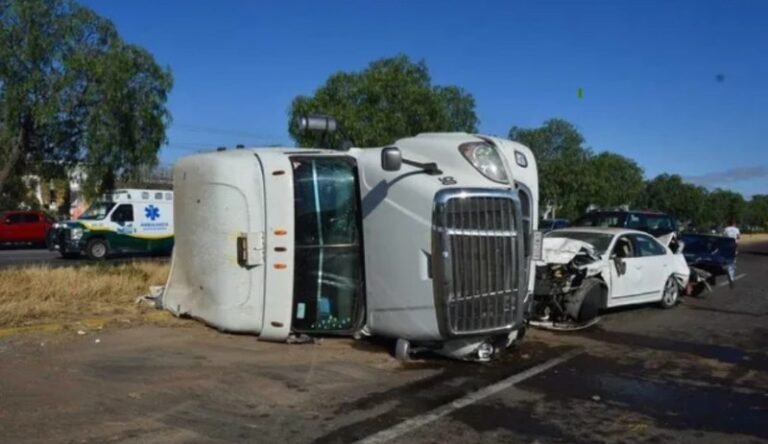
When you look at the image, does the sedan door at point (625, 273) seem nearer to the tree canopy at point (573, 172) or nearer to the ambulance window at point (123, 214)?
the ambulance window at point (123, 214)

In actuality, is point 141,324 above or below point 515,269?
below

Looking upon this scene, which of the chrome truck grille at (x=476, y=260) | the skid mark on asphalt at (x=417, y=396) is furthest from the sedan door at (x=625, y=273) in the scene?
the chrome truck grille at (x=476, y=260)

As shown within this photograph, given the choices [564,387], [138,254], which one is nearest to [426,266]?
[564,387]

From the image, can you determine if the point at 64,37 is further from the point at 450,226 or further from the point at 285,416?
A: the point at 285,416

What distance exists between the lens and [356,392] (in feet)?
21.8

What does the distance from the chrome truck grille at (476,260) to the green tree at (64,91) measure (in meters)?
6.51

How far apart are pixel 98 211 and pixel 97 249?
1.38 metres

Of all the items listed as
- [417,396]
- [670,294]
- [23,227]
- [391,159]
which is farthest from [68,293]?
[23,227]

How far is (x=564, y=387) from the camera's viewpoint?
717cm

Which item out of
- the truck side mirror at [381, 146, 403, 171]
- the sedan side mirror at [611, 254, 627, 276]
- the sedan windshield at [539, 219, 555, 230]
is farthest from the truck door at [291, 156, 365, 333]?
the sedan windshield at [539, 219, 555, 230]

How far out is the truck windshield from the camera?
25703mm

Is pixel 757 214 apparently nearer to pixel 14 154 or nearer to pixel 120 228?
pixel 120 228

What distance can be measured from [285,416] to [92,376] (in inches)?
82.3

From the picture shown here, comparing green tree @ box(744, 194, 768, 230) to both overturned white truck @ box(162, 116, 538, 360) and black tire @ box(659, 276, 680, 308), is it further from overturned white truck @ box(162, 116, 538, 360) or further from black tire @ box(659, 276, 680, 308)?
overturned white truck @ box(162, 116, 538, 360)
